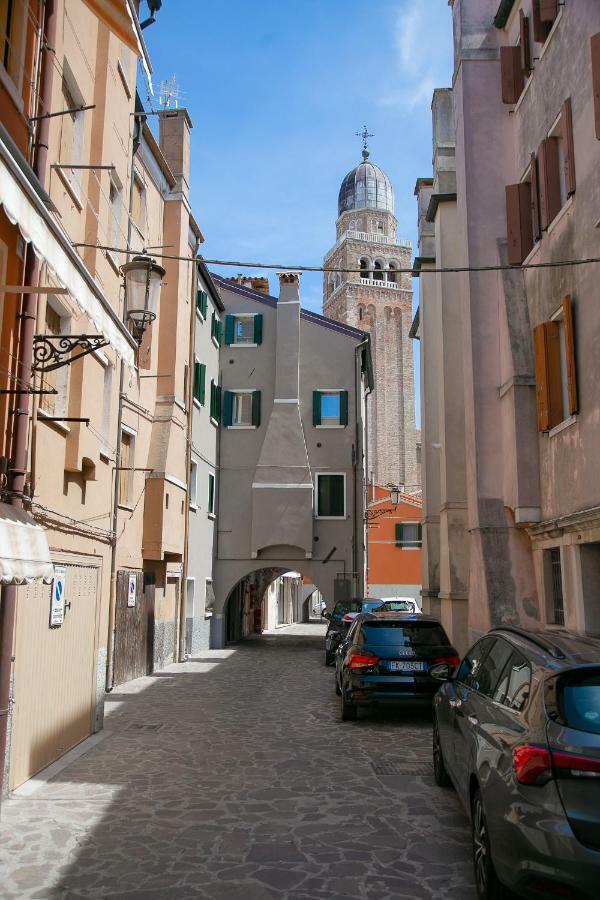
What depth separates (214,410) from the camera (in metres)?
26.9

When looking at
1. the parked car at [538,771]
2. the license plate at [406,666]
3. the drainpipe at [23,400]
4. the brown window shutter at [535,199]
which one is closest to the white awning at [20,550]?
the drainpipe at [23,400]

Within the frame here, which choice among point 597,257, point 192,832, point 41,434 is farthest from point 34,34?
point 192,832

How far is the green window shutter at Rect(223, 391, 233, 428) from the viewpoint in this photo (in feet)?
91.9

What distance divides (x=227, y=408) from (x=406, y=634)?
17.6 metres

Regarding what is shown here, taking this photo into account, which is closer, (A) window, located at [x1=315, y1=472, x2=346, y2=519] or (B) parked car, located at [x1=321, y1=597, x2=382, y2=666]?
(B) parked car, located at [x1=321, y1=597, x2=382, y2=666]

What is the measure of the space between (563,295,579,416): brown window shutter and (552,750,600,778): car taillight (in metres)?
7.54

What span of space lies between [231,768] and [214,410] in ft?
Result: 61.9

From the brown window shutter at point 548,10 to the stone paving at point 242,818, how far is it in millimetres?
10675

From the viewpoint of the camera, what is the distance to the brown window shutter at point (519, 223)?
13.2 metres

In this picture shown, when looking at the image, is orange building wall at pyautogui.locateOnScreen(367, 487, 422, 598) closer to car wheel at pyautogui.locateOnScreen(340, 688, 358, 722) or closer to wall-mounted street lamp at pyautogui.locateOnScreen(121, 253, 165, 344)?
car wheel at pyautogui.locateOnScreen(340, 688, 358, 722)

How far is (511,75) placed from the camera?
14.1 meters

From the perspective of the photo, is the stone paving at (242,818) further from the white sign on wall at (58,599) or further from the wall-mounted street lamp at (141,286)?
the wall-mounted street lamp at (141,286)

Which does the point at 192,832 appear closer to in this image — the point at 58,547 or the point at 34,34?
the point at 58,547

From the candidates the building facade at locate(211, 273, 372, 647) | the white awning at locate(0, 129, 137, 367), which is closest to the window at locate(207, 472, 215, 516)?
Answer: the building facade at locate(211, 273, 372, 647)
